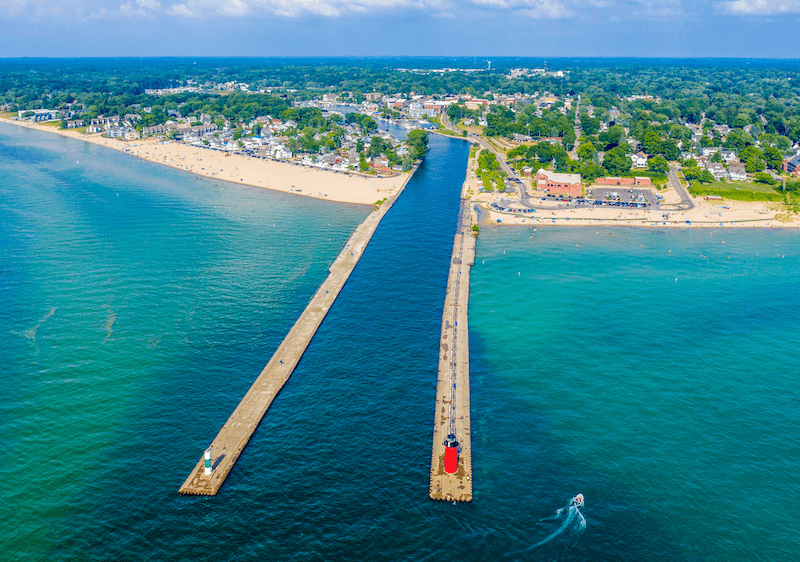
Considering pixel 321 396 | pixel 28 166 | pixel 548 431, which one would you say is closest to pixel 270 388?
pixel 321 396

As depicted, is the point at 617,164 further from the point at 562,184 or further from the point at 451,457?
the point at 451,457

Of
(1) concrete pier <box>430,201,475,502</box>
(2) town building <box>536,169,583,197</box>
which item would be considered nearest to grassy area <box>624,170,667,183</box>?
(2) town building <box>536,169,583,197</box>

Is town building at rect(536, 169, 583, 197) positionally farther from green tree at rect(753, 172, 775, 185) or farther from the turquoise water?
green tree at rect(753, 172, 775, 185)

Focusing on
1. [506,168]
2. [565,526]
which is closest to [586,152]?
[506,168]

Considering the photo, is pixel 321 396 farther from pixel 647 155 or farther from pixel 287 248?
pixel 647 155

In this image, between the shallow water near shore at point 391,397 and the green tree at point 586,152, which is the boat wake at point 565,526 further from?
the green tree at point 586,152

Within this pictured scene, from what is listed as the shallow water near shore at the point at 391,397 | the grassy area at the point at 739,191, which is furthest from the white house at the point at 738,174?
the shallow water near shore at the point at 391,397
